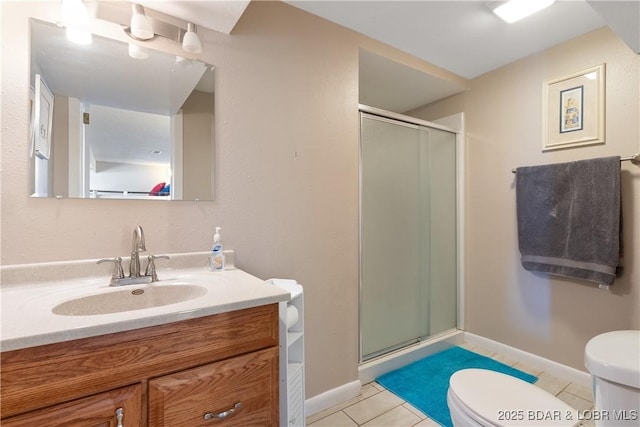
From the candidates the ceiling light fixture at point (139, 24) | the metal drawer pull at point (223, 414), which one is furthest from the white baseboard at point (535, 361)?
the ceiling light fixture at point (139, 24)

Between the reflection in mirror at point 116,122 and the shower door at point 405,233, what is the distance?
1075 mm

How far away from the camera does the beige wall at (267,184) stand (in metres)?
1.06

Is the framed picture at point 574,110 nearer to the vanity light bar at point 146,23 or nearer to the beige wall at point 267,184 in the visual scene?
the beige wall at point 267,184

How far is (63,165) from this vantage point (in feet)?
3.72

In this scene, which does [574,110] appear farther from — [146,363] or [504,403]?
[146,363]

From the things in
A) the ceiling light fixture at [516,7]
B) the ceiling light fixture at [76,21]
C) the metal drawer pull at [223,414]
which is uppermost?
the ceiling light fixture at [516,7]

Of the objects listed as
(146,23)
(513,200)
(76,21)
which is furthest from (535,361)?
(76,21)

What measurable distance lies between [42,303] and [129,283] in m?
0.26

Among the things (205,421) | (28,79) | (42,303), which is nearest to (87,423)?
(205,421)

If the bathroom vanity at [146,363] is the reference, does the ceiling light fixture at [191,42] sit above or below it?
above

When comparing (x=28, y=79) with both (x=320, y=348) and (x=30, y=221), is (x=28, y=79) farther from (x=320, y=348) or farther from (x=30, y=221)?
(x=320, y=348)

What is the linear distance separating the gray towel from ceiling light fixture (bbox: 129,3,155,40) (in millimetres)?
2427

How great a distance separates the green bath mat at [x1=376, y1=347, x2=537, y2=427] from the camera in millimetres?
1706

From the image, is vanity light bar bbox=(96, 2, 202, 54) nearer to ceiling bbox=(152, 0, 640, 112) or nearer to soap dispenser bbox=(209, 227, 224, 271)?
ceiling bbox=(152, 0, 640, 112)
